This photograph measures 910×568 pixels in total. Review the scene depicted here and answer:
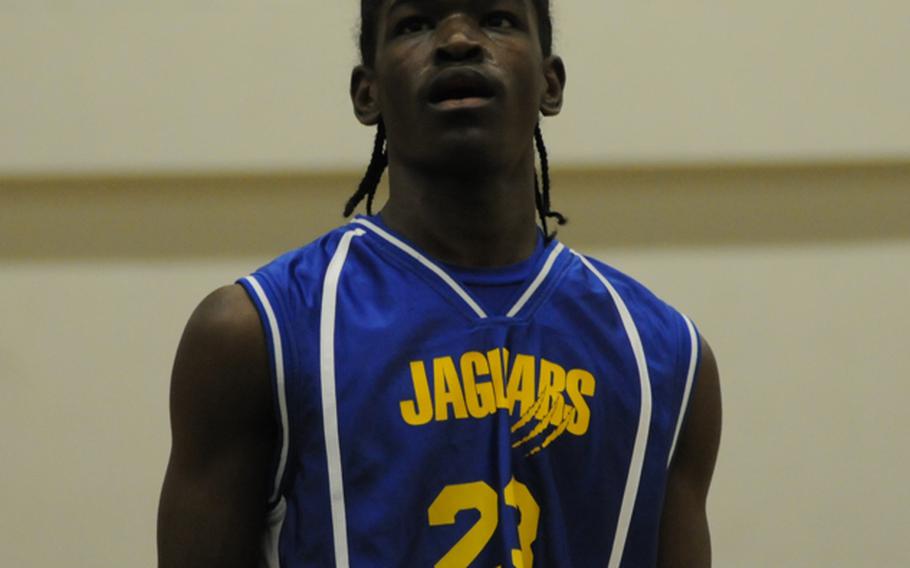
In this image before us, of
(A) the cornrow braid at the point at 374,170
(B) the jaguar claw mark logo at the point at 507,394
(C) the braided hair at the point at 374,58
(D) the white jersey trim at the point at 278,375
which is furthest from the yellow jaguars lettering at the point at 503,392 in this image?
(A) the cornrow braid at the point at 374,170

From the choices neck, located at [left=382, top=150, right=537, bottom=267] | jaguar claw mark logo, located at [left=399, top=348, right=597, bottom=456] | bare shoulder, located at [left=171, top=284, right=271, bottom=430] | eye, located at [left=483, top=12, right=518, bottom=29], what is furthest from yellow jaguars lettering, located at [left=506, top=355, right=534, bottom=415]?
eye, located at [left=483, top=12, right=518, bottom=29]

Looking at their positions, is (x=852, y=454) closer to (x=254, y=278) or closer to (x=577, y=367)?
(x=577, y=367)

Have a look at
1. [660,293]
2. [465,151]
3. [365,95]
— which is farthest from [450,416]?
[660,293]

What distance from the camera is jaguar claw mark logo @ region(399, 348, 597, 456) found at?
1.24 metres

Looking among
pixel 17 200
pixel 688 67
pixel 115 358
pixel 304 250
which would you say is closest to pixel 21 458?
pixel 115 358

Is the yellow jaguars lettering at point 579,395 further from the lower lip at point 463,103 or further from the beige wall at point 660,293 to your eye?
the beige wall at point 660,293

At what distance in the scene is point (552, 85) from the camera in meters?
1.47

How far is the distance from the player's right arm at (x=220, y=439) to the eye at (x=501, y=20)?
36 centimetres

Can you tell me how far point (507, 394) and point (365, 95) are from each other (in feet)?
1.20

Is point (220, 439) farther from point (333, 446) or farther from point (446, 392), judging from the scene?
point (446, 392)

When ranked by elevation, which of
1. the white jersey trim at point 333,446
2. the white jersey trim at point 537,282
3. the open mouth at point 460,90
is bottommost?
the white jersey trim at point 333,446

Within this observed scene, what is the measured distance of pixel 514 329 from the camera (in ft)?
4.26

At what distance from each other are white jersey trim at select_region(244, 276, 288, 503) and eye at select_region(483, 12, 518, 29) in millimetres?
Answer: 343

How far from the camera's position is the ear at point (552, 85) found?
4.79 feet
